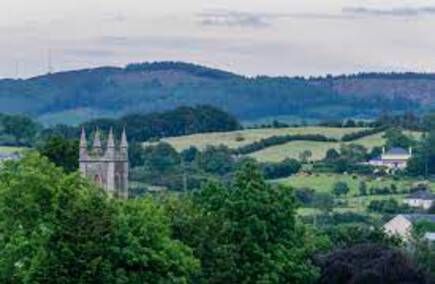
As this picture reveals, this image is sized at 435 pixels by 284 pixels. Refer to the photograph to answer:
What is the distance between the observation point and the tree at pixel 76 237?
69.1 metres

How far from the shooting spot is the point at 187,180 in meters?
191

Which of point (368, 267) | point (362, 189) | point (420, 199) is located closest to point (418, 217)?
point (420, 199)

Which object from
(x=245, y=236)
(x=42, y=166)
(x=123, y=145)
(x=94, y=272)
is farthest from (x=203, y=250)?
(x=123, y=145)

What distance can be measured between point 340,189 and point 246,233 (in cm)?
10570

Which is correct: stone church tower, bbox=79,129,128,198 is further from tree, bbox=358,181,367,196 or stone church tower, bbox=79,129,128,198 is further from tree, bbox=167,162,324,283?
tree, bbox=358,181,367,196

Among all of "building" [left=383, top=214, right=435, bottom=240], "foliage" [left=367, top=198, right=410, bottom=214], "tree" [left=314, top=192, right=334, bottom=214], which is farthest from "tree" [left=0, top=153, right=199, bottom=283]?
"foliage" [left=367, top=198, right=410, bottom=214]

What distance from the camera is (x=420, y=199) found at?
629 ft

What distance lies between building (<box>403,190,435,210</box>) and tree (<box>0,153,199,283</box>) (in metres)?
112

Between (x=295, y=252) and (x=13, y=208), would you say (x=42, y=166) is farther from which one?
(x=295, y=252)

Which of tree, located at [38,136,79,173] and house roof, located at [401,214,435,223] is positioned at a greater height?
tree, located at [38,136,79,173]

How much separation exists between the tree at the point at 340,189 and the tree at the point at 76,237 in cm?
11363

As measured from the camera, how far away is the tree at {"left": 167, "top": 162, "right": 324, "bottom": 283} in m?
82.8

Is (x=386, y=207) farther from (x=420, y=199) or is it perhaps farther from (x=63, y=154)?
(x=63, y=154)

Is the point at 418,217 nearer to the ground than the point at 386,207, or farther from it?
farther from it
